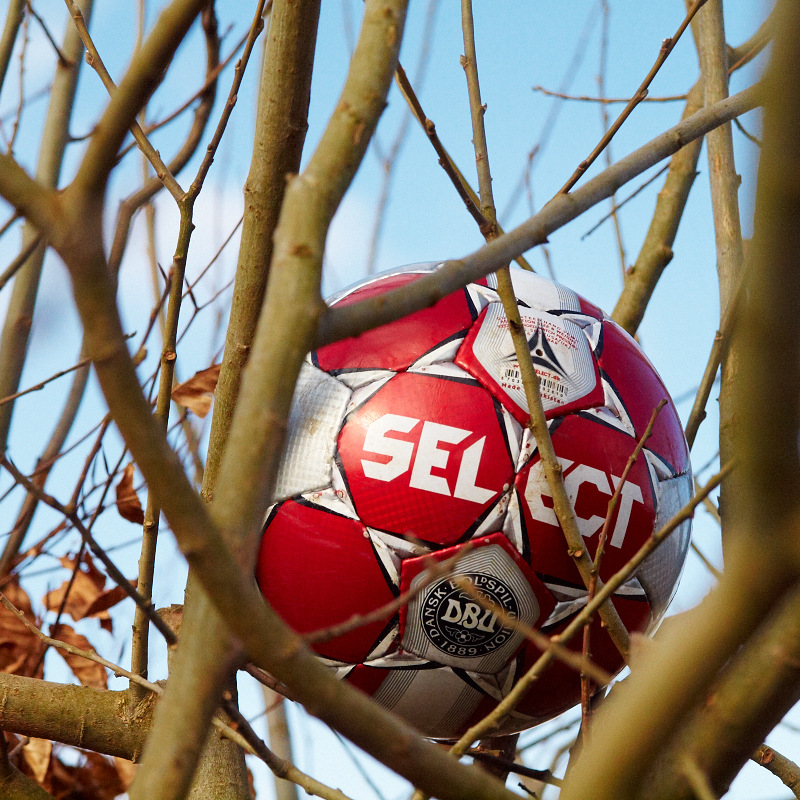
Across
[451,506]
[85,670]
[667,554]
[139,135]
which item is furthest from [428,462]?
[85,670]

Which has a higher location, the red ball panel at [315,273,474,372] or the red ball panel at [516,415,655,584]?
the red ball panel at [315,273,474,372]

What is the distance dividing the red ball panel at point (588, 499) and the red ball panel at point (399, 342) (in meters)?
0.30

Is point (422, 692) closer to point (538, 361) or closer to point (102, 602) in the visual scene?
point (538, 361)

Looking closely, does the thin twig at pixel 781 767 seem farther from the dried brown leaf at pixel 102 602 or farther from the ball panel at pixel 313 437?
the dried brown leaf at pixel 102 602

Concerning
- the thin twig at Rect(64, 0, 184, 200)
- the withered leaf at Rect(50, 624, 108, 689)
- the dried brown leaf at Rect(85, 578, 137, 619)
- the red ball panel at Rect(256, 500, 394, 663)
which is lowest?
the red ball panel at Rect(256, 500, 394, 663)

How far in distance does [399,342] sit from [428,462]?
0.92 ft

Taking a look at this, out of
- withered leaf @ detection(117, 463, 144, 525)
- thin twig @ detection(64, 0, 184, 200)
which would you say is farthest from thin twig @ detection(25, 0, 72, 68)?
withered leaf @ detection(117, 463, 144, 525)

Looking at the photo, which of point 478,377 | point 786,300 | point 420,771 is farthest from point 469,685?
point 786,300

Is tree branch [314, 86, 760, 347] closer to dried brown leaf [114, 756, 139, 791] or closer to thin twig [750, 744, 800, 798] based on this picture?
thin twig [750, 744, 800, 798]

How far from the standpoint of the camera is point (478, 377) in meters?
1.79

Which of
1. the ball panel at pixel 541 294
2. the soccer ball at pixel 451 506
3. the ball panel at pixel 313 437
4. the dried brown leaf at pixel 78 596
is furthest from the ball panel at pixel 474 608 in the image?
the dried brown leaf at pixel 78 596

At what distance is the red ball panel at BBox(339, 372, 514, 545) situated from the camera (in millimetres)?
1688

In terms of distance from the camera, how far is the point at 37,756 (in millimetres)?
2709

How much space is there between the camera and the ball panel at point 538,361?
5.86 feet
